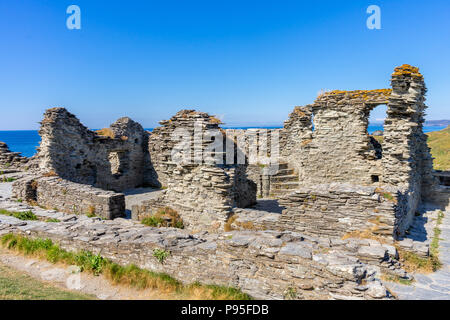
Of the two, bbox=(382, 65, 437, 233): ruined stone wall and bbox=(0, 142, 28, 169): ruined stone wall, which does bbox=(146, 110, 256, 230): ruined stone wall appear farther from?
bbox=(0, 142, 28, 169): ruined stone wall

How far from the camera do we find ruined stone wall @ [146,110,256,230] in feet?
29.0

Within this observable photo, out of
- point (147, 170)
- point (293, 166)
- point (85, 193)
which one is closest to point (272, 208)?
point (293, 166)

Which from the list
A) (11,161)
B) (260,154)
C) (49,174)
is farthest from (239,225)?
(11,161)

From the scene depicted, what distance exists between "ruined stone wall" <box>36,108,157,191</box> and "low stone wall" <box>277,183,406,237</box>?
13.0 meters

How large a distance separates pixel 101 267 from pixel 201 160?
13.9 ft

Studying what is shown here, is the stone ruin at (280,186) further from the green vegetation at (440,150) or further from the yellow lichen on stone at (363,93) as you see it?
the green vegetation at (440,150)

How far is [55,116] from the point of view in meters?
14.9

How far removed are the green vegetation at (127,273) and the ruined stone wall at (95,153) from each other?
8.58 m

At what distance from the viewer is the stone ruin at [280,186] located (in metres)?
5.01

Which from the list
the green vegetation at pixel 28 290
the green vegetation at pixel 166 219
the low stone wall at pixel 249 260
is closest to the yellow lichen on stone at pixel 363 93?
the low stone wall at pixel 249 260

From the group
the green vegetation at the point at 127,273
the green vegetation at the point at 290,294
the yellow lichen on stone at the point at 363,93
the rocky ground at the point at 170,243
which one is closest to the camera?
the green vegetation at the point at 290,294

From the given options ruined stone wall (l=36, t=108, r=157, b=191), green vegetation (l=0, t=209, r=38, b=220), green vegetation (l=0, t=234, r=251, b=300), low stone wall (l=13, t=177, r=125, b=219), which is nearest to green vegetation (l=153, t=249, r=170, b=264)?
green vegetation (l=0, t=234, r=251, b=300)

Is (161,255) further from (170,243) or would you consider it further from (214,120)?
(214,120)

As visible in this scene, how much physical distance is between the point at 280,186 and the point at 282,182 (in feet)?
1.07
